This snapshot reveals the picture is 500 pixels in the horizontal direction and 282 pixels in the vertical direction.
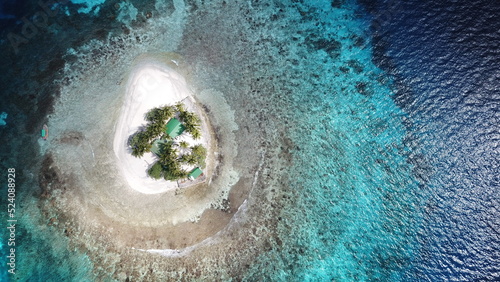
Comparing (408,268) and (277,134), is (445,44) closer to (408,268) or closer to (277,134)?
(277,134)

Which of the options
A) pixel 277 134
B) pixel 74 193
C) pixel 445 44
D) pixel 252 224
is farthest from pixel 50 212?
pixel 445 44

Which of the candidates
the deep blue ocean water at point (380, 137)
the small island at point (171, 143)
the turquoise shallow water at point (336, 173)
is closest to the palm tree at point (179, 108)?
the small island at point (171, 143)

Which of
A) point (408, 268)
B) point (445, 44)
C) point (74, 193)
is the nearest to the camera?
point (74, 193)

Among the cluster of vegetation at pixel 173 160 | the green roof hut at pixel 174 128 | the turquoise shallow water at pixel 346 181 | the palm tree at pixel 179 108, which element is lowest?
the turquoise shallow water at pixel 346 181

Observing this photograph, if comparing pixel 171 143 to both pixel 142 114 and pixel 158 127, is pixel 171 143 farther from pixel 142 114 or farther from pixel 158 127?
pixel 142 114

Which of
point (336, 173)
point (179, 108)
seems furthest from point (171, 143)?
point (336, 173)

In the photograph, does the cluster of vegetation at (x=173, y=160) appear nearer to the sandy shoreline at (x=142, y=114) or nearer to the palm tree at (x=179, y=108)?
the sandy shoreline at (x=142, y=114)

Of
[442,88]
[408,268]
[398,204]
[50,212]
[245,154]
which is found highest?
[50,212]

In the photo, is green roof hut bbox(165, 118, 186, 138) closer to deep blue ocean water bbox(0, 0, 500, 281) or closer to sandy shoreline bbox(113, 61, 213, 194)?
sandy shoreline bbox(113, 61, 213, 194)

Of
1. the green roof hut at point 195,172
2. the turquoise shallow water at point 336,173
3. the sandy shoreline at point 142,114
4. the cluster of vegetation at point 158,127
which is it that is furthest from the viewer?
the turquoise shallow water at point 336,173
